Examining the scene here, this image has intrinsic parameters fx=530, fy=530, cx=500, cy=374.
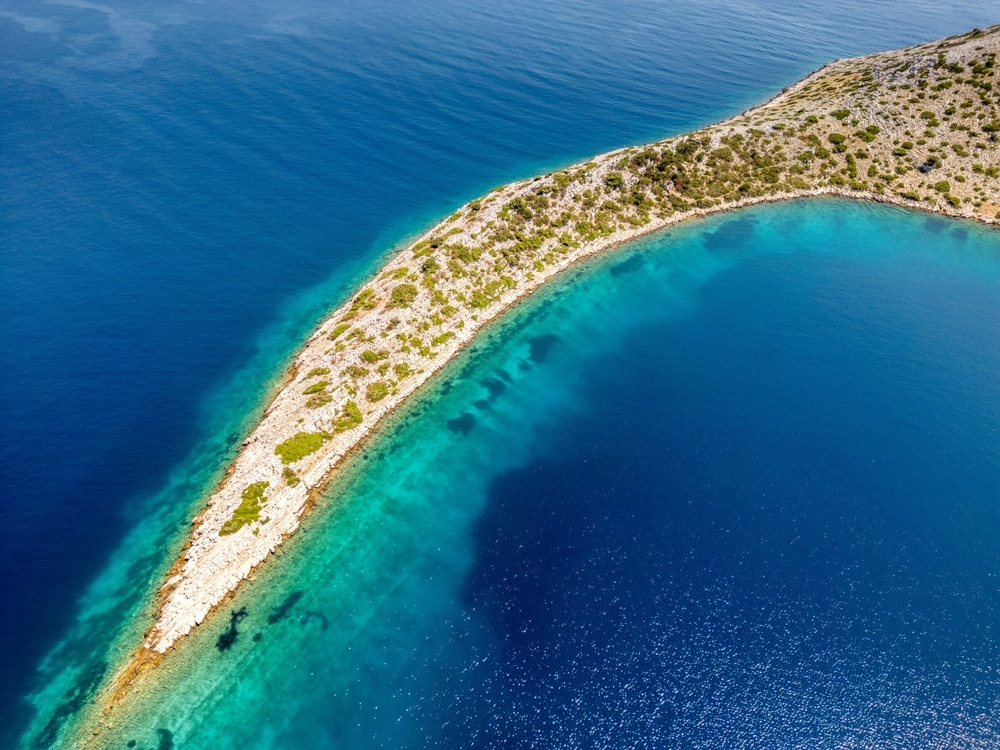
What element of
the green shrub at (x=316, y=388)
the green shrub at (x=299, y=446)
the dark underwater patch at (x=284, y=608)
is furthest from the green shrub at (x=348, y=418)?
the dark underwater patch at (x=284, y=608)

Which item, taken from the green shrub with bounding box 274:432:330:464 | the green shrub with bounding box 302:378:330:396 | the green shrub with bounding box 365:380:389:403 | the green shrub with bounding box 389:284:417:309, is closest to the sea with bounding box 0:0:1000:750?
the green shrub with bounding box 365:380:389:403

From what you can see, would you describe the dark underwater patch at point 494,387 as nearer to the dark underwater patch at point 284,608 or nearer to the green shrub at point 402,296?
the green shrub at point 402,296

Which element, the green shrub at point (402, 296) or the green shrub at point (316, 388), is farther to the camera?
the green shrub at point (402, 296)

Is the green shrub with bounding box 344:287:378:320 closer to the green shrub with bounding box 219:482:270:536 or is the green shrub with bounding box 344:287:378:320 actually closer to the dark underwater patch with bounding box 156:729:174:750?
the green shrub with bounding box 219:482:270:536

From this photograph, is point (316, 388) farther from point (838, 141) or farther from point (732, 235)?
point (838, 141)

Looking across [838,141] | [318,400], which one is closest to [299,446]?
[318,400]
